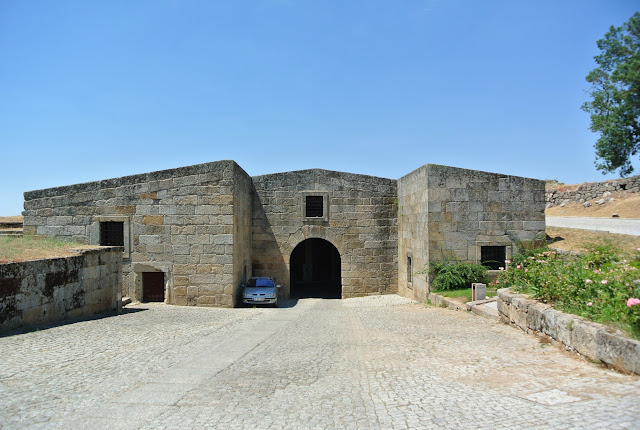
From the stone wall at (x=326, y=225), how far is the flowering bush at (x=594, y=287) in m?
8.94

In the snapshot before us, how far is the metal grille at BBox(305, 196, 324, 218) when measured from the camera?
59.0 ft

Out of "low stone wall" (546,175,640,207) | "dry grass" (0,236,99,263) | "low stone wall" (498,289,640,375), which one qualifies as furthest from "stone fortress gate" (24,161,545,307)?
"low stone wall" (546,175,640,207)

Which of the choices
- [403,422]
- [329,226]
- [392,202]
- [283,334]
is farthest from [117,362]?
[392,202]

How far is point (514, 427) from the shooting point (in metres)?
3.78

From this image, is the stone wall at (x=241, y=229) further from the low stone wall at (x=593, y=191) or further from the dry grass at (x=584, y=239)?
the low stone wall at (x=593, y=191)

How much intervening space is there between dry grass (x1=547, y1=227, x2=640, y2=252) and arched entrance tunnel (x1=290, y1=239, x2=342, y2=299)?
12161mm

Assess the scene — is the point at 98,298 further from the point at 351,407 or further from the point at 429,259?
the point at 429,259

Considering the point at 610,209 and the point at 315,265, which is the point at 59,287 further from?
the point at 610,209

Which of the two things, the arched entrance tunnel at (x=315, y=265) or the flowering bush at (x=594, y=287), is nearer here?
the flowering bush at (x=594, y=287)

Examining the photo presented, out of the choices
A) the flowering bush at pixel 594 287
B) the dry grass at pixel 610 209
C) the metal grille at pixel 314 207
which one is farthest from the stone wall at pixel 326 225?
the dry grass at pixel 610 209

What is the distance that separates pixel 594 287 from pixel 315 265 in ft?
69.7

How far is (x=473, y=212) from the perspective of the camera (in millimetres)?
14234

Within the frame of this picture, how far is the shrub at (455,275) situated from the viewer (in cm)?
1346

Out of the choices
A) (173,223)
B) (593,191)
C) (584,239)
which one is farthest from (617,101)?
(173,223)
